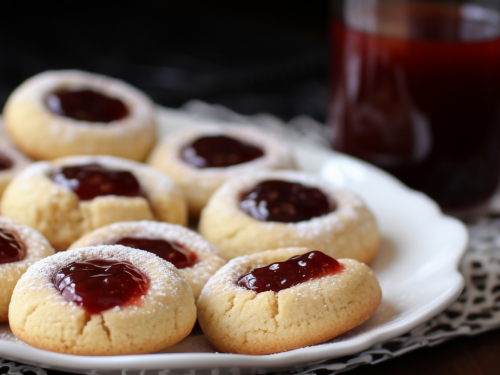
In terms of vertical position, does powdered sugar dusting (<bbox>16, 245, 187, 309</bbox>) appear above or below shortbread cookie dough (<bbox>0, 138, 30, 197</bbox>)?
above

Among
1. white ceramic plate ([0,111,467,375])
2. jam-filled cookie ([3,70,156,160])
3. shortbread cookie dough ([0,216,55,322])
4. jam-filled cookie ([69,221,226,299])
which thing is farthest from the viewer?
jam-filled cookie ([3,70,156,160])

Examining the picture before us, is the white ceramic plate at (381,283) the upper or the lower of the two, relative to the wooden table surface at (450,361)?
upper

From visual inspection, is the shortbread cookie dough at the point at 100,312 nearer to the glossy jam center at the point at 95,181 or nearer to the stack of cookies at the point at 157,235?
the stack of cookies at the point at 157,235

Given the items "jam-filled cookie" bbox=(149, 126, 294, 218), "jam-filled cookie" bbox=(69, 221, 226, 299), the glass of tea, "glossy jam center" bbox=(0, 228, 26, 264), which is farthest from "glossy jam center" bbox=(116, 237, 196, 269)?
the glass of tea

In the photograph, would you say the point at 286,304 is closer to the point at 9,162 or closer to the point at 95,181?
the point at 95,181

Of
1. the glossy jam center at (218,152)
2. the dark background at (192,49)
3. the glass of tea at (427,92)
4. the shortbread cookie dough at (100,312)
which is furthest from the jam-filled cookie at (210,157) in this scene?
the dark background at (192,49)

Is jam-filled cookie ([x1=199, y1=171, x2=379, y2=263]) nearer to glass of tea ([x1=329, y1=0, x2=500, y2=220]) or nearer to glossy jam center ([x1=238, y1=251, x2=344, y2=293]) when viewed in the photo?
glossy jam center ([x1=238, y1=251, x2=344, y2=293])

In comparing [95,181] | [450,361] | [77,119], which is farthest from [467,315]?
[77,119]
